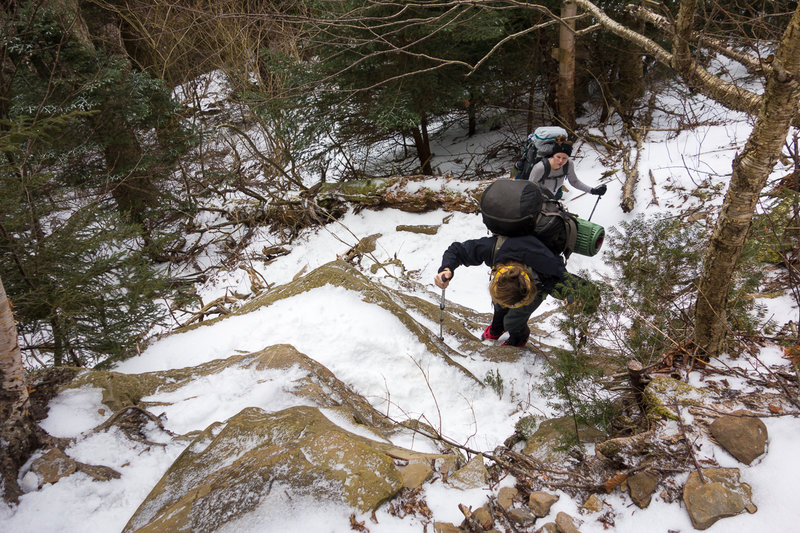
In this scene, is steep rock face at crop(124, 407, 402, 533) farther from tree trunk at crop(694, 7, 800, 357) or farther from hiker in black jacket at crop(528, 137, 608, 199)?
hiker in black jacket at crop(528, 137, 608, 199)

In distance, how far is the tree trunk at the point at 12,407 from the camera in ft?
7.18

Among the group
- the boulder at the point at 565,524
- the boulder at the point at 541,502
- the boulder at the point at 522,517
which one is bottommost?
the boulder at the point at 522,517

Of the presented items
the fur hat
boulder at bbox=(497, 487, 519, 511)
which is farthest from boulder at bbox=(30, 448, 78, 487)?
the fur hat

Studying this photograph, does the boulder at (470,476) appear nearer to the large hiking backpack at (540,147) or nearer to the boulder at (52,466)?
the boulder at (52,466)

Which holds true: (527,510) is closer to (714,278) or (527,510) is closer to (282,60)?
(714,278)

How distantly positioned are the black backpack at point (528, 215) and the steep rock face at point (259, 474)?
1877 millimetres

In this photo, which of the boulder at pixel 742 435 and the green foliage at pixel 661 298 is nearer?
the boulder at pixel 742 435

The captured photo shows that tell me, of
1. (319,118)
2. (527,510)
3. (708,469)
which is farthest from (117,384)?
(319,118)

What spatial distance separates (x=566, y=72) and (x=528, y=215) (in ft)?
24.1

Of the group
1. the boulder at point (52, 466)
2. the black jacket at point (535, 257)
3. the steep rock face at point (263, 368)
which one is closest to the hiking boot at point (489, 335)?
the black jacket at point (535, 257)

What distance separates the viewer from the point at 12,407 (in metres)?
2.26

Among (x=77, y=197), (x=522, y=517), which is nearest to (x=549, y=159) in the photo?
(x=522, y=517)

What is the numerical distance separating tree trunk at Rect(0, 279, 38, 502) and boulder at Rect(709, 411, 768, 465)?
3.45m

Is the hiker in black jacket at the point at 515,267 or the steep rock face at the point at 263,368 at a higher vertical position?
the hiker in black jacket at the point at 515,267
